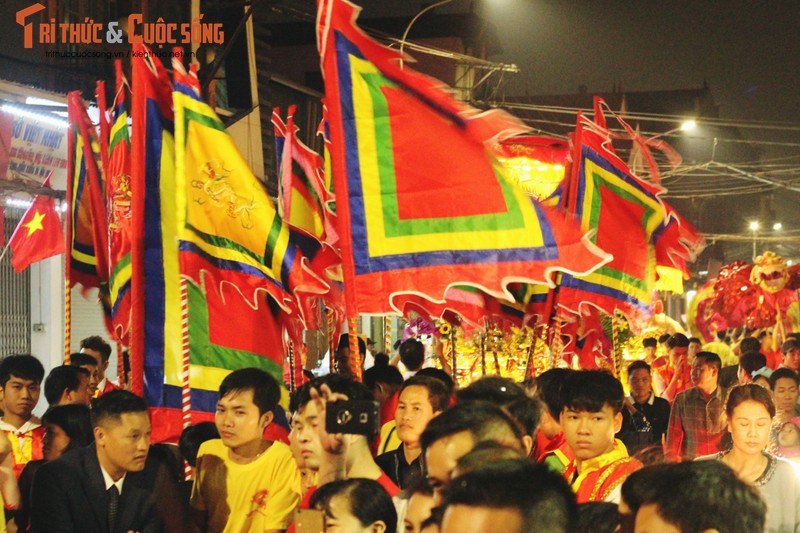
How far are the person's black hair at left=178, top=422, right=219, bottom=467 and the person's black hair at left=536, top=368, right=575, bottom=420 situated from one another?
78.0 inches

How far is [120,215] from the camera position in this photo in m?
7.41

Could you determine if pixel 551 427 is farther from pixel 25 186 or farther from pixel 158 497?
pixel 25 186

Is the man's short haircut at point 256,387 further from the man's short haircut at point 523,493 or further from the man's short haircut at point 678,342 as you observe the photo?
the man's short haircut at point 678,342

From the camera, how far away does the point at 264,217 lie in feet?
22.3

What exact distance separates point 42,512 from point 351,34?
3.34m

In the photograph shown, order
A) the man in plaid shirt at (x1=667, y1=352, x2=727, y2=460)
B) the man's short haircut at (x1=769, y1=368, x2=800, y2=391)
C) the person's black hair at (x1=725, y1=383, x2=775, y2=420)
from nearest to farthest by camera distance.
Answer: the person's black hair at (x1=725, y1=383, x2=775, y2=420) → the man in plaid shirt at (x1=667, y1=352, x2=727, y2=460) → the man's short haircut at (x1=769, y1=368, x2=800, y2=391)

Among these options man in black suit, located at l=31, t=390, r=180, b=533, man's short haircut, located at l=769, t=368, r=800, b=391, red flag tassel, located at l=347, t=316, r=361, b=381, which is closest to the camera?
man in black suit, located at l=31, t=390, r=180, b=533

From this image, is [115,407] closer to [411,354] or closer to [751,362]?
[411,354]

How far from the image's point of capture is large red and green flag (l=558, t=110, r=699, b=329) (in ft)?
29.2

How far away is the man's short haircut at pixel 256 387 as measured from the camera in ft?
17.2

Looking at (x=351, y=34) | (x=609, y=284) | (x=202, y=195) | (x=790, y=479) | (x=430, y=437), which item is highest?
(x=351, y=34)

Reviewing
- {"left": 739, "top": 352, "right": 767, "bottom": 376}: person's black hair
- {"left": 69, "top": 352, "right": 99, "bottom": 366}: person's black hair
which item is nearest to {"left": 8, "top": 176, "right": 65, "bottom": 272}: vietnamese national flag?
{"left": 69, "top": 352, "right": 99, "bottom": 366}: person's black hair

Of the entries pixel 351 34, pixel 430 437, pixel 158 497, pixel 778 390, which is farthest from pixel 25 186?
pixel 430 437

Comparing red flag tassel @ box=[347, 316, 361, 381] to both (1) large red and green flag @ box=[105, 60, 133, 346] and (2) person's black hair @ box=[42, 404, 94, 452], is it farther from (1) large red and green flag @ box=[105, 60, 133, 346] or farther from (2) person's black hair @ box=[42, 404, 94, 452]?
(1) large red and green flag @ box=[105, 60, 133, 346]
